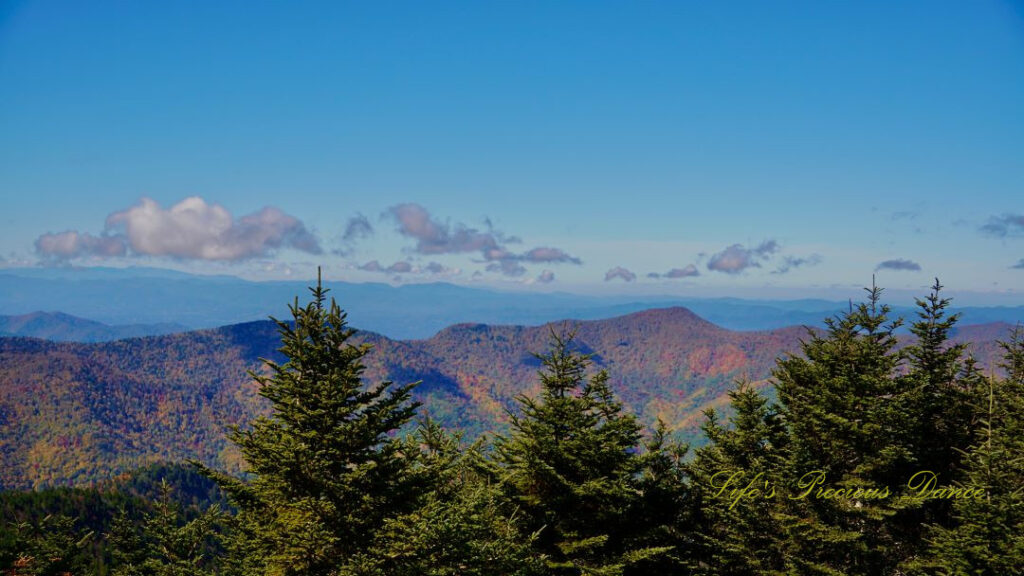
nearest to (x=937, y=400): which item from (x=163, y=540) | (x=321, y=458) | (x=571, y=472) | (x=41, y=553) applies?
(x=571, y=472)

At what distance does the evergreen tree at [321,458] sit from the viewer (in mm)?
13734

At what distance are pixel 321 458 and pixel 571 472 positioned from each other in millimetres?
8522

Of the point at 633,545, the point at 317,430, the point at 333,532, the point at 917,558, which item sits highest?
the point at 317,430

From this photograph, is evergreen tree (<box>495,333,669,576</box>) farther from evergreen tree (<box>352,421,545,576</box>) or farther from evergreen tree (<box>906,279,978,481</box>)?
evergreen tree (<box>906,279,978,481</box>)

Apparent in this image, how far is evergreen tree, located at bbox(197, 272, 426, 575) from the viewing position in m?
13.7

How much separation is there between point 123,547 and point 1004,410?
43.6 m

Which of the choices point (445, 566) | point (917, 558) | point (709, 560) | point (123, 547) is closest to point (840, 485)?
point (917, 558)

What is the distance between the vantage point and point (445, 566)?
14.2 metres

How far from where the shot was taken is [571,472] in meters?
19.1

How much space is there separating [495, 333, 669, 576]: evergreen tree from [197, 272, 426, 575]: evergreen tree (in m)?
4.86

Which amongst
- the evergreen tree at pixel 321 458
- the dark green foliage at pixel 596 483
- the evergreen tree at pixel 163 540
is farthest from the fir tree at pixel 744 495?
the evergreen tree at pixel 163 540

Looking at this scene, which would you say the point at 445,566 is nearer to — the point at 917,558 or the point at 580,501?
the point at 580,501

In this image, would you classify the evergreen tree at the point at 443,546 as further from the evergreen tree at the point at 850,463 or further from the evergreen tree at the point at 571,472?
the evergreen tree at the point at 850,463

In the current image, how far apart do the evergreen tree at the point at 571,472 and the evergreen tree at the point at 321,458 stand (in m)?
4.86
